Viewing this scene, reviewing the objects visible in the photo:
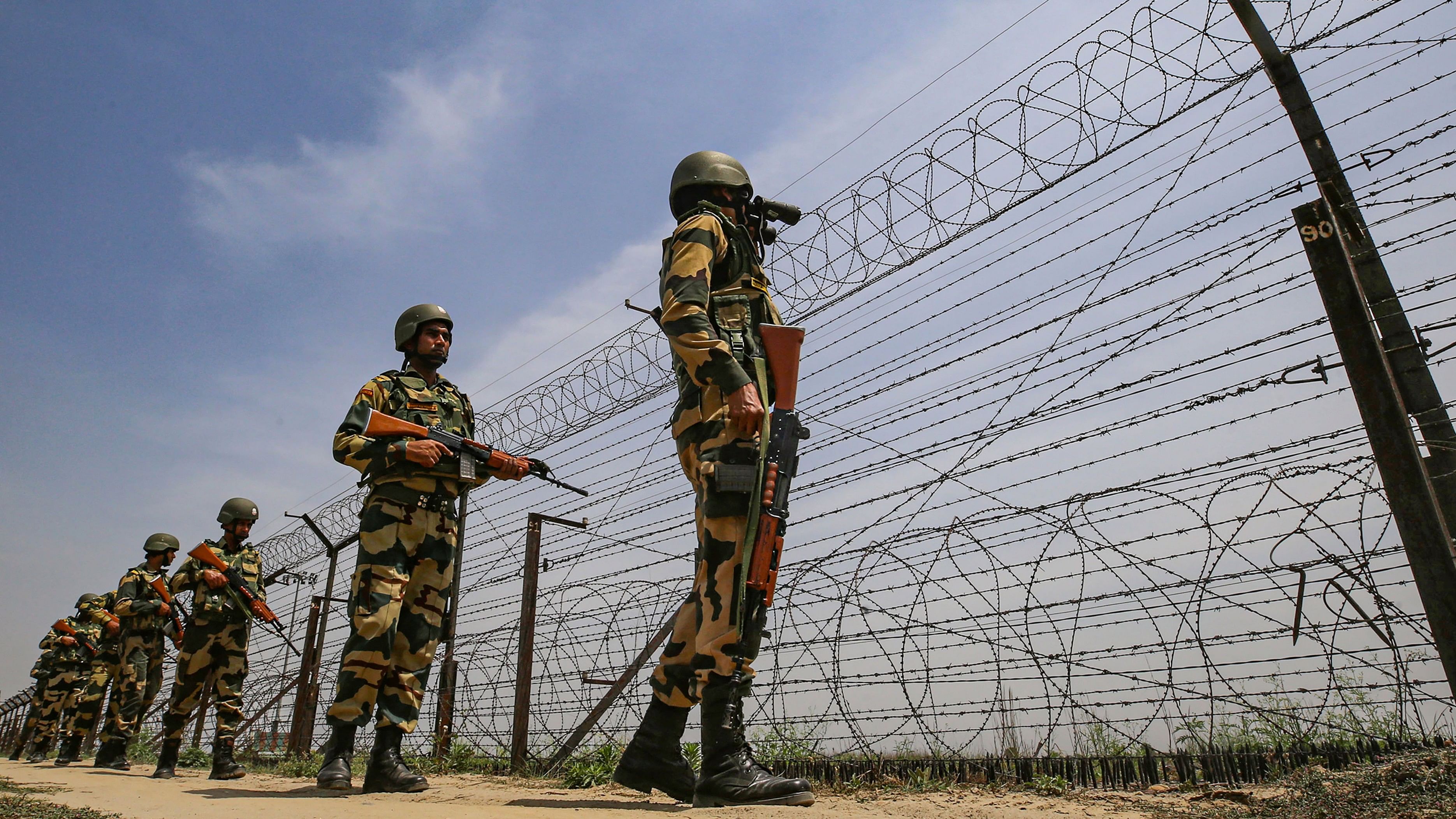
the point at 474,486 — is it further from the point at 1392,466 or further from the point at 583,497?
the point at 1392,466

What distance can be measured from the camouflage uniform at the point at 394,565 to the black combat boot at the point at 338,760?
0.07 metres

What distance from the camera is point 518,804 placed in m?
3.35

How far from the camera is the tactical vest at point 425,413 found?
432cm

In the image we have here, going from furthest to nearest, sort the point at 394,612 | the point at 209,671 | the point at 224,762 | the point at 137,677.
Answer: the point at 137,677 → the point at 209,671 → the point at 224,762 → the point at 394,612

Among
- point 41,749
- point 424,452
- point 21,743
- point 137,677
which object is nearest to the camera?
point 424,452

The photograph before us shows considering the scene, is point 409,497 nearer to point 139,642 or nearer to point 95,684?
point 139,642

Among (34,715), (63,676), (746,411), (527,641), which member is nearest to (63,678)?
(63,676)

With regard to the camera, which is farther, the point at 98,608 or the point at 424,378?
the point at 98,608

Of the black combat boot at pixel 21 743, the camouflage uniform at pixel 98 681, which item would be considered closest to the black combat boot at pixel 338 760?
the camouflage uniform at pixel 98 681

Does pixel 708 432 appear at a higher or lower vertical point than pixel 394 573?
higher

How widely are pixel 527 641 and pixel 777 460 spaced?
2.80 meters

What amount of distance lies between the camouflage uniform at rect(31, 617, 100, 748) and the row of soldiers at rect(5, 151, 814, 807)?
7776 millimetres

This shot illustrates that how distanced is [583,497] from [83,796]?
125 inches

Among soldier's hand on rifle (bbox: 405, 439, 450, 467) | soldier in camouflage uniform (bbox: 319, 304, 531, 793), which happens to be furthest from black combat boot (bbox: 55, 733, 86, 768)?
soldier's hand on rifle (bbox: 405, 439, 450, 467)
